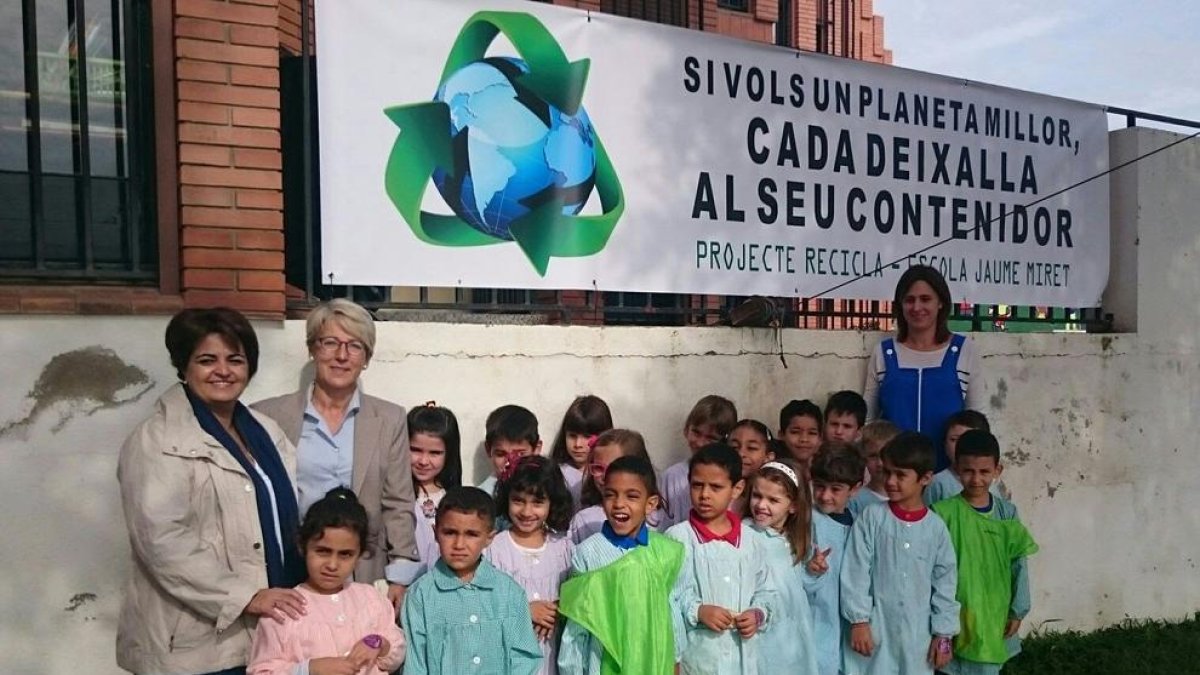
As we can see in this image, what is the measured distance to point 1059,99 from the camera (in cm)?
594

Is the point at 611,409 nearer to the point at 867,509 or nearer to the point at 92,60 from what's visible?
the point at 867,509

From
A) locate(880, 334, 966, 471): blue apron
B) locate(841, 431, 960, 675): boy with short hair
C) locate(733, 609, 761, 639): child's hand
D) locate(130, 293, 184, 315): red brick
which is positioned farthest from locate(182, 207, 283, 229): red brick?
locate(880, 334, 966, 471): blue apron

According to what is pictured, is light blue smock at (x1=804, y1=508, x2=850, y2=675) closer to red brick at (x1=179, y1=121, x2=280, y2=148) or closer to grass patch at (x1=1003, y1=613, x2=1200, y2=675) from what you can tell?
grass patch at (x1=1003, y1=613, x2=1200, y2=675)

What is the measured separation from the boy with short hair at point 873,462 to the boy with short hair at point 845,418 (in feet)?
0.58

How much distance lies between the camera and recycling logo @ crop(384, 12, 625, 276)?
406cm

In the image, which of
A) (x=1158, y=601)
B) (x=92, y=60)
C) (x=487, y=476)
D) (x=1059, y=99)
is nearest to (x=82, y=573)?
(x=487, y=476)

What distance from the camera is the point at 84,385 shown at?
3473 millimetres

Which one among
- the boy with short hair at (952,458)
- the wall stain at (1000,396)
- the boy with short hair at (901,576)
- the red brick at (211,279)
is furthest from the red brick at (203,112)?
the wall stain at (1000,396)

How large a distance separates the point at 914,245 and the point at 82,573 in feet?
13.3

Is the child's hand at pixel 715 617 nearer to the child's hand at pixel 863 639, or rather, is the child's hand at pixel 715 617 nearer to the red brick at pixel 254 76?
the child's hand at pixel 863 639

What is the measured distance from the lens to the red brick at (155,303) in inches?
139

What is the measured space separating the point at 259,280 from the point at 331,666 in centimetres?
154

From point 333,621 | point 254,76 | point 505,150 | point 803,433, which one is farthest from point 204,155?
point 803,433

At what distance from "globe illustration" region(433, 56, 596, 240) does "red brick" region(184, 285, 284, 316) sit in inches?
31.4
